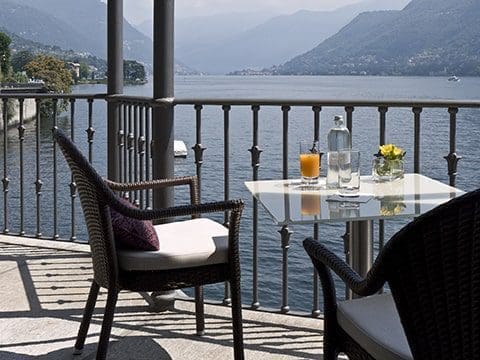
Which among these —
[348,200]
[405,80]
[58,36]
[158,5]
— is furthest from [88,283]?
[58,36]

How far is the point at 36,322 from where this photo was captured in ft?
11.1

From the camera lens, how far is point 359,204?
7.79ft

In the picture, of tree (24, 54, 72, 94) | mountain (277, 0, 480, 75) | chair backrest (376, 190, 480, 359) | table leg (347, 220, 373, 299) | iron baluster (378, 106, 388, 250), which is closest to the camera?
chair backrest (376, 190, 480, 359)

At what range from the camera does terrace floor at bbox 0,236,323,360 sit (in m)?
3.04

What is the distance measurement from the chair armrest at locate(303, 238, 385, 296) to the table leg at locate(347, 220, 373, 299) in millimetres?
561

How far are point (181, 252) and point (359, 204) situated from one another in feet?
2.34

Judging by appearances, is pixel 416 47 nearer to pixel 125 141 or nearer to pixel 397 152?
pixel 125 141

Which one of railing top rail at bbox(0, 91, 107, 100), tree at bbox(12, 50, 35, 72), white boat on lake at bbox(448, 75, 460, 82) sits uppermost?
tree at bbox(12, 50, 35, 72)

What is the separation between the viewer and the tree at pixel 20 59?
43.0 m

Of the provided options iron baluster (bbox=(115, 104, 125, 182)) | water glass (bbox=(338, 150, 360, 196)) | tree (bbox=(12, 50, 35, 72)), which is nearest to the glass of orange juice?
water glass (bbox=(338, 150, 360, 196))

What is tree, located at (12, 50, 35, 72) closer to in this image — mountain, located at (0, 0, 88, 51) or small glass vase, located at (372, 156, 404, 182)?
mountain, located at (0, 0, 88, 51)

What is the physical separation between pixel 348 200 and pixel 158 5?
1.63 m

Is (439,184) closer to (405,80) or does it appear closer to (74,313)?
(74,313)

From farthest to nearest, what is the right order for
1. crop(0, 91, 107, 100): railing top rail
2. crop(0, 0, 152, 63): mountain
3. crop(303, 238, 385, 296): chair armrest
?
crop(0, 0, 152, 63): mountain, crop(0, 91, 107, 100): railing top rail, crop(303, 238, 385, 296): chair armrest
